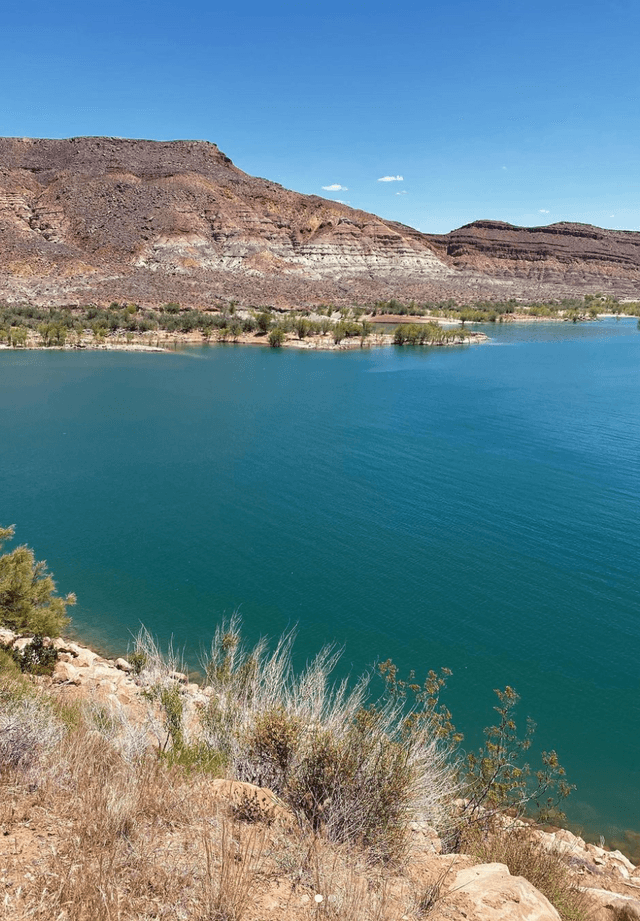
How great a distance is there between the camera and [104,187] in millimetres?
87938

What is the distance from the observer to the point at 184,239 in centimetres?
8431

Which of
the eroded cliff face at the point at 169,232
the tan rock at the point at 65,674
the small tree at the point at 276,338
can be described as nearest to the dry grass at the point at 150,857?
the tan rock at the point at 65,674

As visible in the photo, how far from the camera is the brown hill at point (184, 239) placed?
7412 cm

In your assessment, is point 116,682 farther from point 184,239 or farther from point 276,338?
point 184,239

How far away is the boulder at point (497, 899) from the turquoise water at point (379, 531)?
18.6ft

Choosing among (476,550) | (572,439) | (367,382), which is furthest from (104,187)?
(476,550)

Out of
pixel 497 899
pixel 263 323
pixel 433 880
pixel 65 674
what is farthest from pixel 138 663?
pixel 263 323

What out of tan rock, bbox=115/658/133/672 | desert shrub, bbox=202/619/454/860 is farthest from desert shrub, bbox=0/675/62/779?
tan rock, bbox=115/658/133/672

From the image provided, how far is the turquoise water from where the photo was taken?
11734mm

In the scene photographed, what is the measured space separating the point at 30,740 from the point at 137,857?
1.62 metres

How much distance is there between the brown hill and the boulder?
70.7 metres

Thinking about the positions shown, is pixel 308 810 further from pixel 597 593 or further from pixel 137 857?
pixel 597 593

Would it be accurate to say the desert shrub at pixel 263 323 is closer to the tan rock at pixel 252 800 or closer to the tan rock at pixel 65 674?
the tan rock at pixel 65 674

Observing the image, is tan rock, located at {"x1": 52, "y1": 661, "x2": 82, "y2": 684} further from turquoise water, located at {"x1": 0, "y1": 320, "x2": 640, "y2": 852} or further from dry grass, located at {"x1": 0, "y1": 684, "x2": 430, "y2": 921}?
dry grass, located at {"x1": 0, "y1": 684, "x2": 430, "y2": 921}
